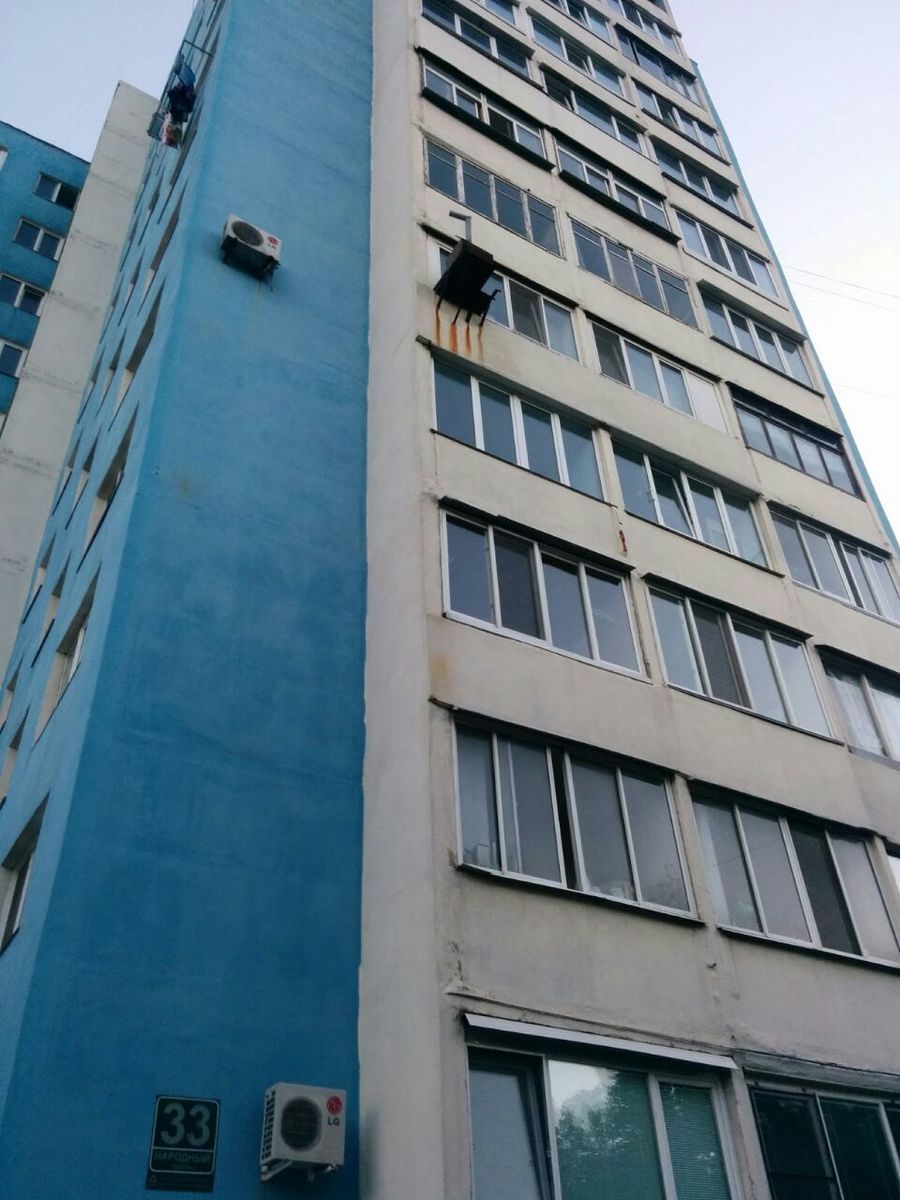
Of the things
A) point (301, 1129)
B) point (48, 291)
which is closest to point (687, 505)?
point (301, 1129)

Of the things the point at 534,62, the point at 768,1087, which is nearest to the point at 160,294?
the point at 534,62

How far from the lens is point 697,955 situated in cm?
1030

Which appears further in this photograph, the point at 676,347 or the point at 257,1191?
the point at 676,347

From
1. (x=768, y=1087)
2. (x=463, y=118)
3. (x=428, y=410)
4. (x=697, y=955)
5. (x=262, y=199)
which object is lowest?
(x=768, y=1087)

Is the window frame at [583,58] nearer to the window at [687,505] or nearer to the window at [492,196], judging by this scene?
the window at [492,196]

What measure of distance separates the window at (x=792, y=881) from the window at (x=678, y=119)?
20187mm

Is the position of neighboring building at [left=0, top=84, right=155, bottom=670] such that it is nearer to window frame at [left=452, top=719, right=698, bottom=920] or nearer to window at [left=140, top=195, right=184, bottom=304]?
window at [left=140, top=195, right=184, bottom=304]

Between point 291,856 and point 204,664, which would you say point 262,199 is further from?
point 291,856

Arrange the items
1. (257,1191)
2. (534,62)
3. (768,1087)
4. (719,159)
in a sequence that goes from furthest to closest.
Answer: (719,159) < (534,62) < (768,1087) < (257,1191)

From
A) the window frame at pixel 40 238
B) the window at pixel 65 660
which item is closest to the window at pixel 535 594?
the window at pixel 65 660

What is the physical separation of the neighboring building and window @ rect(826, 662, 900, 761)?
1528 cm

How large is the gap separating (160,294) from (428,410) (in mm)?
5702

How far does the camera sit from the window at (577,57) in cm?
2411

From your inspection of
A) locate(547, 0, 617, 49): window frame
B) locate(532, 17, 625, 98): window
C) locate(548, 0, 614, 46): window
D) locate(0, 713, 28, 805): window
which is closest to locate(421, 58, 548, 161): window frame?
locate(532, 17, 625, 98): window
